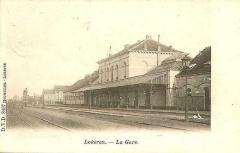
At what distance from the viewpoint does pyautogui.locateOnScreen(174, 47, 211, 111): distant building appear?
5410 mm

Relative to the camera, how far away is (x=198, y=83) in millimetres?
6215

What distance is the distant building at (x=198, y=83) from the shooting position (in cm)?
541

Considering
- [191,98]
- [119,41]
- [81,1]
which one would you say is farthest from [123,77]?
[81,1]

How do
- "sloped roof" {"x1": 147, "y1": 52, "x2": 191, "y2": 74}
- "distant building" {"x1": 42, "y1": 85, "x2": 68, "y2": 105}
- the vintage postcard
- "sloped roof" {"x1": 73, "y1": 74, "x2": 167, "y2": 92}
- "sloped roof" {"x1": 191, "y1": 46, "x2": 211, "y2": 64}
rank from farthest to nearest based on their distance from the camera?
"sloped roof" {"x1": 73, "y1": 74, "x2": 167, "y2": 92} < "sloped roof" {"x1": 147, "y1": 52, "x2": 191, "y2": 74} < "distant building" {"x1": 42, "y1": 85, "x2": 68, "y2": 105} < "sloped roof" {"x1": 191, "y1": 46, "x2": 211, "y2": 64} < the vintage postcard

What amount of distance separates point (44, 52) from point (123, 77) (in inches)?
125

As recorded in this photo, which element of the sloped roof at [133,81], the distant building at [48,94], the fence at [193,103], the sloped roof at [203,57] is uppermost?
the sloped roof at [203,57]

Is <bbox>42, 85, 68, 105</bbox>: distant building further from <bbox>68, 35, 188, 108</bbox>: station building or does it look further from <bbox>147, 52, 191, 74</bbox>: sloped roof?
<bbox>147, 52, 191, 74</bbox>: sloped roof

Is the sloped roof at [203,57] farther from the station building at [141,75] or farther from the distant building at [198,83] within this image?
the station building at [141,75]

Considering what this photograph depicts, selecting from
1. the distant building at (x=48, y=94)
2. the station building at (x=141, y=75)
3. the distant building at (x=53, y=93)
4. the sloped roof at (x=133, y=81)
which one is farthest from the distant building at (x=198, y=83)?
the distant building at (x=48, y=94)

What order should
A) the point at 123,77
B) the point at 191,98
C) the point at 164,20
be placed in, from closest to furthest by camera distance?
1. the point at 164,20
2. the point at 191,98
3. the point at 123,77

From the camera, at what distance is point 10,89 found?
522cm

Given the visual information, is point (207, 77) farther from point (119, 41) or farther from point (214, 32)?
point (119, 41)

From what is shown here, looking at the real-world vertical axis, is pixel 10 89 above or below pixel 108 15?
below

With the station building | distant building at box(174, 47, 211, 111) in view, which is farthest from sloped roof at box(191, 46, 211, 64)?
the station building
